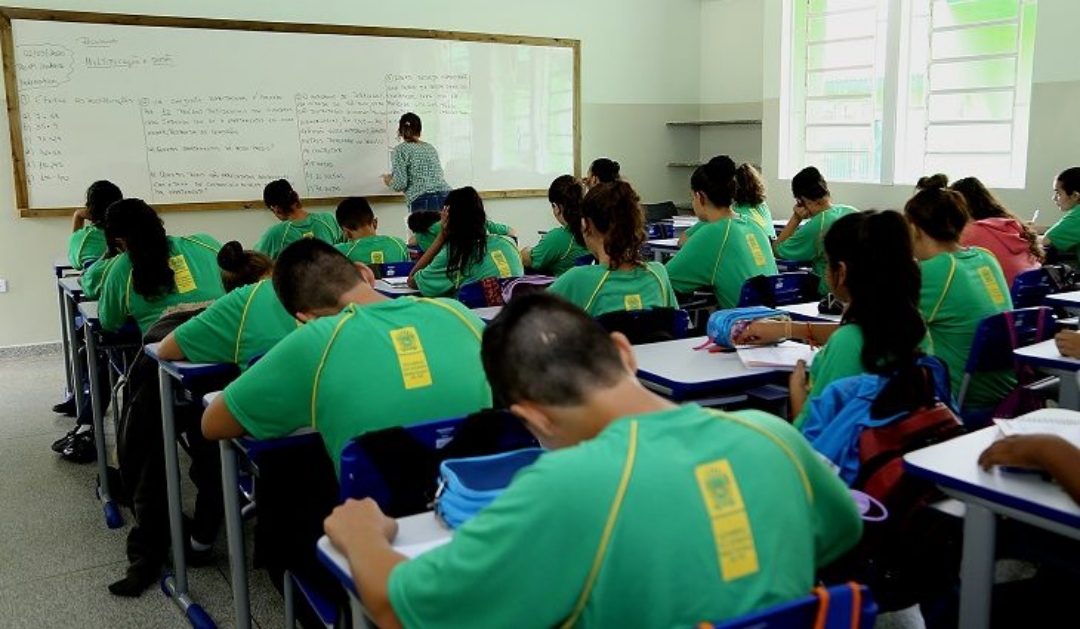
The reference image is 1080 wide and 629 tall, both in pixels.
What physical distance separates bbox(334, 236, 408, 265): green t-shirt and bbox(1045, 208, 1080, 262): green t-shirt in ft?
12.2

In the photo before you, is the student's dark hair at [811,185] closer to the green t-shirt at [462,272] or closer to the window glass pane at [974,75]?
the green t-shirt at [462,272]

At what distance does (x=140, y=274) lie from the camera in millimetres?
3713

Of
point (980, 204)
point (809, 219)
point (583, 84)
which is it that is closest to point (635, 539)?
point (980, 204)

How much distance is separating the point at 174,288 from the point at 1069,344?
3119 mm

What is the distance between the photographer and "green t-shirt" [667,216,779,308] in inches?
175

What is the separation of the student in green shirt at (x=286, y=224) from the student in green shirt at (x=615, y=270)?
2899 mm

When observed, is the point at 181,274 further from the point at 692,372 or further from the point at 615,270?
the point at 692,372

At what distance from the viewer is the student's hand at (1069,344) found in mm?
2752

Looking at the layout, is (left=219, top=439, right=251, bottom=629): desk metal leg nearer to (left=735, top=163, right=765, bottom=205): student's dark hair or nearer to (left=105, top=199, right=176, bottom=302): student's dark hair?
(left=105, top=199, right=176, bottom=302): student's dark hair

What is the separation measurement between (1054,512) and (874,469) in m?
0.37

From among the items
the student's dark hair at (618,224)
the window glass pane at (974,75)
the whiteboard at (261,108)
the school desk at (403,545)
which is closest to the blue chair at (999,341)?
the student's dark hair at (618,224)

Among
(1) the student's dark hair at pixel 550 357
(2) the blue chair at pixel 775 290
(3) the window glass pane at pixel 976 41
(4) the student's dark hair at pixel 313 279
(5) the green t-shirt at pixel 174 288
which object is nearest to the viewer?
(1) the student's dark hair at pixel 550 357

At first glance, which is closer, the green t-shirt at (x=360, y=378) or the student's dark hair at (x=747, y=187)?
the green t-shirt at (x=360, y=378)

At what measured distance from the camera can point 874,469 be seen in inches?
76.1
